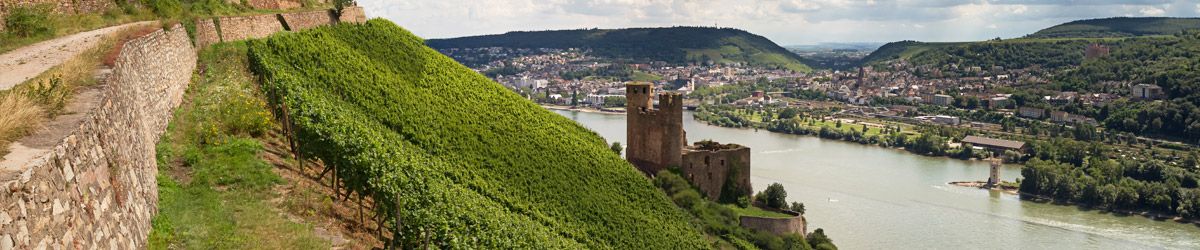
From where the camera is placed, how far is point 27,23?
7594mm

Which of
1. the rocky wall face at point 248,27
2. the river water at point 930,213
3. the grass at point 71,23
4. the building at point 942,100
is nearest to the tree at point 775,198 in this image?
the river water at point 930,213

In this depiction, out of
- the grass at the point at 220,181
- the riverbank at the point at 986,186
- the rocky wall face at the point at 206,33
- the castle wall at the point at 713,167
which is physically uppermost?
the rocky wall face at the point at 206,33

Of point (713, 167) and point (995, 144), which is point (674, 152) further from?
point (995, 144)

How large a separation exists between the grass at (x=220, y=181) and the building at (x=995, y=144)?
133ft

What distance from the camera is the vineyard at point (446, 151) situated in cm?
704

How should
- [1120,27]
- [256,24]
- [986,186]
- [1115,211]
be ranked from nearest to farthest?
1. [256,24]
2. [1115,211]
3. [986,186]
4. [1120,27]

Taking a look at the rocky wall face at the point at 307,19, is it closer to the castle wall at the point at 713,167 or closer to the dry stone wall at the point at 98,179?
the dry stone wall at the point at 98,179

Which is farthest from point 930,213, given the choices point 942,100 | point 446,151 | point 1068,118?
point 942,100

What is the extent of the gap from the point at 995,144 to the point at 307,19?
3762cm

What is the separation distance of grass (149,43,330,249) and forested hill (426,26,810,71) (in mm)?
105623

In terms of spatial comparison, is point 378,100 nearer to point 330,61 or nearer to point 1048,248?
point 330,61

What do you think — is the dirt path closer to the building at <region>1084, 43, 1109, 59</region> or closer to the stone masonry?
the stone masonry

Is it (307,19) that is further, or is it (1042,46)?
(1042,46)

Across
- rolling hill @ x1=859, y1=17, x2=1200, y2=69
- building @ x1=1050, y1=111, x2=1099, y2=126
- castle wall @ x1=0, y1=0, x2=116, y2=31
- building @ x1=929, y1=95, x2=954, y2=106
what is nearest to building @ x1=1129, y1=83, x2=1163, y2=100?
building @ x1=1050, y1=111, x2=1099, y2=126
